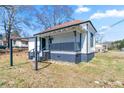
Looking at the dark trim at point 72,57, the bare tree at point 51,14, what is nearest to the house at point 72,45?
the dark trim at point 72,57

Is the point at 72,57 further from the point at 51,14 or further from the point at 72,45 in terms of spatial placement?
the point at 51,14

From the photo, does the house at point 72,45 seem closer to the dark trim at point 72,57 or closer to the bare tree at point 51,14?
the dark trim at point 72,57

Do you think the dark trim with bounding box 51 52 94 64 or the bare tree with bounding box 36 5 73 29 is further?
the bare tree with bounding box 36 5 73 29

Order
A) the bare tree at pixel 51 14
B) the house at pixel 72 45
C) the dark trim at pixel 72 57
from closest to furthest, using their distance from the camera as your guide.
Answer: the dark trim at pixel 72 57 < the house at pixel 72 45 < the bare tree at pixel 51 14

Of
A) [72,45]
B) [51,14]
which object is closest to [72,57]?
[72,45]

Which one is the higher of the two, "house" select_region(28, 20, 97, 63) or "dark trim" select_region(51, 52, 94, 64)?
"house" select_region(28, 20, 97, 63)

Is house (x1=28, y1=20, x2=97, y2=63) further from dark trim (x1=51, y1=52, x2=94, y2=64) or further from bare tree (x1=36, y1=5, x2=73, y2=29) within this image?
bare tree (x1=36, y1=5, x2=73, y2=29)

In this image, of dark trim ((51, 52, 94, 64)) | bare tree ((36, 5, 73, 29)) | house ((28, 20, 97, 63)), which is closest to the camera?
dark trim ((51, 52, 94, 64))

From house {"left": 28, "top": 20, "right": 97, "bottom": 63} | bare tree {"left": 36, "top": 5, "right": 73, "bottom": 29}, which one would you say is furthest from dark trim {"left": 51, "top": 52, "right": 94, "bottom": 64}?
→ bare tree {"left": 36, "top": 5, "right": 73, "bottom": 29}

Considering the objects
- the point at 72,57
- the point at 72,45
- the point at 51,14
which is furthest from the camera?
the point at 51,14

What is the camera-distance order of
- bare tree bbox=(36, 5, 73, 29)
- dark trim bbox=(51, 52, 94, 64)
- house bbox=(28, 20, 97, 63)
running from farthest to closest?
bare tree bbox=(36, 5, 73, 29)
house bbox=(28, 20, 97, 63)
dark trim bbox=(51, 52, 94, 64)

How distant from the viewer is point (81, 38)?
13.4 m
